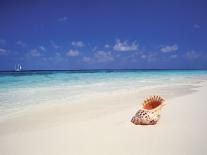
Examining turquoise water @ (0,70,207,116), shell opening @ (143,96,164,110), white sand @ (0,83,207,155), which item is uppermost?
shell opening @ (143,96,164,110)

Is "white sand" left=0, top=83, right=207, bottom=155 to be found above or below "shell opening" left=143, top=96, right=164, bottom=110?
below

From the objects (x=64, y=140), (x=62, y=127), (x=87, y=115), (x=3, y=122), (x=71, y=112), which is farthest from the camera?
(x=71, y=112)

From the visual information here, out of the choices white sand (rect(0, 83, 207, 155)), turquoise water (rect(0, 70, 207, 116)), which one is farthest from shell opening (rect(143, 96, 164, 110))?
turquoise water (rect(0, 70, 207, 116))

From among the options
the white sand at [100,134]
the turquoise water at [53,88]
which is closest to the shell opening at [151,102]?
the white sand at [100,134]

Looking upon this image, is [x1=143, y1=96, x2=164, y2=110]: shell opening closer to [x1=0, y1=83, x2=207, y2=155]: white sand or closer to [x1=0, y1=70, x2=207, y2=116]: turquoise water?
[x1=0, y1=83, x2=207, y2=155]: white sand

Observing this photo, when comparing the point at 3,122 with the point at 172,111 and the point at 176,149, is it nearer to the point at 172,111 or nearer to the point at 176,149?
the point at 176,149

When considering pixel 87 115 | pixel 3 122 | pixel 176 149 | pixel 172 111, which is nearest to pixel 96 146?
pixel 176 149

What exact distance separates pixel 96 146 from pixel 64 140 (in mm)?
510

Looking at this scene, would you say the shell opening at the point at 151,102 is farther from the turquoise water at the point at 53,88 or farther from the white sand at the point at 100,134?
the turquoise water at the point at 53,88

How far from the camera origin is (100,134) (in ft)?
11.3

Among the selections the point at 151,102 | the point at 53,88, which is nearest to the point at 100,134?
the point at 151,102

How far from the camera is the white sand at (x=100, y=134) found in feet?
9.30

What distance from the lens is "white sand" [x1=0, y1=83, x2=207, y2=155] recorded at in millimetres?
2836

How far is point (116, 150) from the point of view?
2801mm
